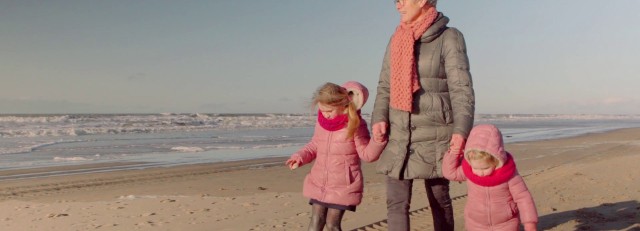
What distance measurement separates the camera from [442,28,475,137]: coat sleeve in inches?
131

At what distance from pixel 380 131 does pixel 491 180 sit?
78cm

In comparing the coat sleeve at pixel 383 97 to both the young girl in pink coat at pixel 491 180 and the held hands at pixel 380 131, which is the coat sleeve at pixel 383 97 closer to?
the held hands at pixel 380 131

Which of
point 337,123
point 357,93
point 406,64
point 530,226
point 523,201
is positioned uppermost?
point 406,64

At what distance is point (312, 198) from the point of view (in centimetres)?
421

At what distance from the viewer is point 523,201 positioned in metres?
3.33

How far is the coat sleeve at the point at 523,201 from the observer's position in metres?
3.28

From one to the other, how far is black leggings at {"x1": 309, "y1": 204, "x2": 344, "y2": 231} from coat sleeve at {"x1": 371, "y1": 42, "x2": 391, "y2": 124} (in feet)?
2.76

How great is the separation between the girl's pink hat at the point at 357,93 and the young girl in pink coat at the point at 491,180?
0.88 meters

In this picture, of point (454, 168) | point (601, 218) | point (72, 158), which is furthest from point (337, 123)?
point (72, 158)

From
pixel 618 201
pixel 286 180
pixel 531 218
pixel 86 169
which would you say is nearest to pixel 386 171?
pixel 531 218

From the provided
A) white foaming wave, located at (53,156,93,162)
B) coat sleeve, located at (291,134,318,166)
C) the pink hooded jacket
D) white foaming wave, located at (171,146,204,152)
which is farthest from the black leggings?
white foaming wave, located at (171,146,204,152)

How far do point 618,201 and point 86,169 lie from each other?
10.2 metres

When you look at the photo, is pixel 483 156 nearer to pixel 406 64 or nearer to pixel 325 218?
pixel 406 64

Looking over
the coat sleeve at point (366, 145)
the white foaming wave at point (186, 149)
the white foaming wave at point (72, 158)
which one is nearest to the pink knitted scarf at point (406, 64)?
the coat sleeve at point (366, 145)
